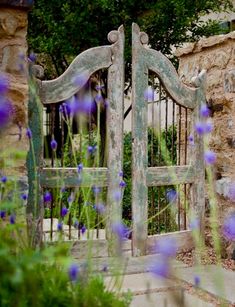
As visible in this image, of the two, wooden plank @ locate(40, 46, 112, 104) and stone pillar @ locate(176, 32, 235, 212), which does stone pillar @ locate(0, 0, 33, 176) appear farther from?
stone pillar @ locate(176, 32, 235, 212)

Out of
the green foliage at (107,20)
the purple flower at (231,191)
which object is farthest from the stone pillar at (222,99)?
the green foliage at (107,20)

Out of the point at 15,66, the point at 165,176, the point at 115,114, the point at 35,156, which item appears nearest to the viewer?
the point at 15,66

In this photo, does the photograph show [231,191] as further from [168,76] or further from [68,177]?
[68,177]

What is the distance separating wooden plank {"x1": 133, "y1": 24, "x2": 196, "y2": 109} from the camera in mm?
4746

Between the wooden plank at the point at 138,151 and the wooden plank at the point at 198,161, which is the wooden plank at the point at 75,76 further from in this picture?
the wooden plank at the point at 198,161

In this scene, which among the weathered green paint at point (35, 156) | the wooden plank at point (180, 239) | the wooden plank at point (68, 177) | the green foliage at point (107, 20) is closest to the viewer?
the weathered green paint at point (35, 156)

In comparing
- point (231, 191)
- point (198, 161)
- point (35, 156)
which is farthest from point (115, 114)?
point (231, 191)

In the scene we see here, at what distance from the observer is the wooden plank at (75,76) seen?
13.9 feet

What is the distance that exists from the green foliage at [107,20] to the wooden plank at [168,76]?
2886 mm

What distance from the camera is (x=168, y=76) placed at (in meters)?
4.85

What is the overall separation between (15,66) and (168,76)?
1.86 m

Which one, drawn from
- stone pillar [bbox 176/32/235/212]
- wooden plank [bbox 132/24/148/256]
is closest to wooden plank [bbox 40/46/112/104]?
wooden plank [bbox 132/24/148/256]

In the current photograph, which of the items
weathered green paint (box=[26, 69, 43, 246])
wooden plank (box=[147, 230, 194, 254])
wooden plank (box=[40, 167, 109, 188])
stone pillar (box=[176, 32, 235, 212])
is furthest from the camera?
stone pillar (box=[176, 32, 235, 212])

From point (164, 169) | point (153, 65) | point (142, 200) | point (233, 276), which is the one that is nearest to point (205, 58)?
point (153, 65)
